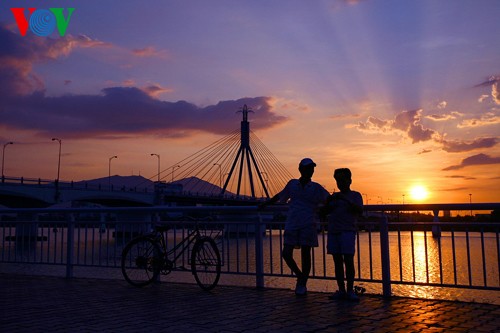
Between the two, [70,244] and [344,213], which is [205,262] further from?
[70,244]

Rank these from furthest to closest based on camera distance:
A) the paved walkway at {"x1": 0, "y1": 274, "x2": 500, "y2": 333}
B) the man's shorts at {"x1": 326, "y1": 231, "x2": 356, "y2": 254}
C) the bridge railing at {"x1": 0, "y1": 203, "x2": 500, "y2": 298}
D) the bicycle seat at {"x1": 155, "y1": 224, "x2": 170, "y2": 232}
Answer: the bicycle seat at {"x1": 155, "y1": 224, "x2": 170, "y2": 232} → the bridge railing at {"x1": 0, "y1": 203, "x2": 500, "y2": 298} → the man's shorts at {"x1": 326, "y1": 231, "x2": 356, "y2": 254} → the paved walkway at {"x1": 0, "y1": 274, "x2": 500, "y2": 333}

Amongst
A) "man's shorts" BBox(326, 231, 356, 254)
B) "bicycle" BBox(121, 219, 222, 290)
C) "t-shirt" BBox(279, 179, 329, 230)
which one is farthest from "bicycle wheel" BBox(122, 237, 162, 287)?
"man's shorts" BBox(326, 231, 356, 254)

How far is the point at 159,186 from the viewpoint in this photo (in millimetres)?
72188

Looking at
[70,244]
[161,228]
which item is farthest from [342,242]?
[70,244]

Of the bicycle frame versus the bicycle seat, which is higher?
the bicycle seat

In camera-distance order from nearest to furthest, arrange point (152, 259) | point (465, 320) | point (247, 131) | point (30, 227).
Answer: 1. point (465, 320)
2. point (152, 259)
3. point (30, 227)
4. point (247, 131)

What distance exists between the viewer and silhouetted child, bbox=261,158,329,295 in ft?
21.3

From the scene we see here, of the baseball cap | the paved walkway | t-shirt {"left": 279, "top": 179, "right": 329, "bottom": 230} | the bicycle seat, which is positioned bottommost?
the paved walkway

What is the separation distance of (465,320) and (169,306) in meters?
3.04

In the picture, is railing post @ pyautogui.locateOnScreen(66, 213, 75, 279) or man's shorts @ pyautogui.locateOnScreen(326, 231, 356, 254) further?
railing post @ pyautogui.locateOnScreen(66, 213, 75, 279)

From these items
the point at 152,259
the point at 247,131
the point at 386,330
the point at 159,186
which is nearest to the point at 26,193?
the point at 159,186

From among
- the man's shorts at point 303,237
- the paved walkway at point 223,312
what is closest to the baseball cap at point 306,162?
the man's shorts at point 303,237

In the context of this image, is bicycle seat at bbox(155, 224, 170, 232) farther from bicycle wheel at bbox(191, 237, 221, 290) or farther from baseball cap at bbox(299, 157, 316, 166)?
baseball cap at bbox(299, 157, 316, 166)

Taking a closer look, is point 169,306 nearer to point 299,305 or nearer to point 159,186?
point 299,305
